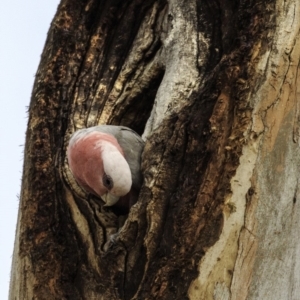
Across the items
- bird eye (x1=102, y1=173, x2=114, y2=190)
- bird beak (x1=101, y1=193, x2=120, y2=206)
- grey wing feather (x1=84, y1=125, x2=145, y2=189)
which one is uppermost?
grey wing feather (x1=84, y1=125, x2=145, y2=189)

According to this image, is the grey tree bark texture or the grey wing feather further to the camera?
the grey wing feather

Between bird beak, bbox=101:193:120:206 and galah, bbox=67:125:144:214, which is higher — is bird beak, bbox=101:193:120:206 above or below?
below

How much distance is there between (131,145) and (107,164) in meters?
0.18

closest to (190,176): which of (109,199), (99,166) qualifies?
(109,199)

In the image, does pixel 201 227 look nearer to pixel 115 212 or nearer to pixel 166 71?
pixel 115 212

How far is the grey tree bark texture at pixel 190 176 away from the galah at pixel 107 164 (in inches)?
3.2

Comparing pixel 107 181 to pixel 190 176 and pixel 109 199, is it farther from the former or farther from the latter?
pixel 190 176

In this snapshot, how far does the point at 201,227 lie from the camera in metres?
2.79

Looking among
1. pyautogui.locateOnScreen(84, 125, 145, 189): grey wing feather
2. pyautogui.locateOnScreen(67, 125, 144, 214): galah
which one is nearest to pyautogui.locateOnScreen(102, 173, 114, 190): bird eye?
pyautogui.locateOnScreen(67, 125, 144, 214): galah

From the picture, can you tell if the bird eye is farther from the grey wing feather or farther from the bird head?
the grey wing feather

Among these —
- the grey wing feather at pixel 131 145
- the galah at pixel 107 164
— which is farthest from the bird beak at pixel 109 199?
the grey wing feather at pixel 131 145

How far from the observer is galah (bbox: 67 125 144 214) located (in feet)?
11.2

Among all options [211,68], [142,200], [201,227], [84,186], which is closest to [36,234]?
[84,186]

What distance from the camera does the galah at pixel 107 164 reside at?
3.40 meters
